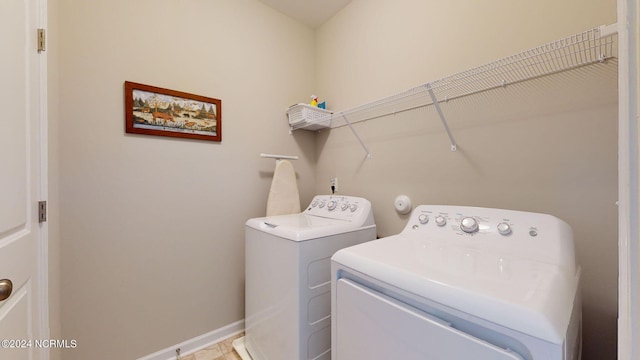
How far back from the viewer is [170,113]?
5.15 feet

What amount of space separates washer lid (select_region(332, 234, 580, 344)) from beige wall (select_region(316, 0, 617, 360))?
38 centimetres

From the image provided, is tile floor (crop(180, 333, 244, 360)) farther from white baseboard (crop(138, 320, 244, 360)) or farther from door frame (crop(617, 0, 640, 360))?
door frame (crop(617, 0, 640, 360))

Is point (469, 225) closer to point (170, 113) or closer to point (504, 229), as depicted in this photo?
point (504, 229)

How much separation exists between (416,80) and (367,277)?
4.37 feet

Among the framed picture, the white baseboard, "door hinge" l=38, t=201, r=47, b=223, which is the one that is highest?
the framed picture

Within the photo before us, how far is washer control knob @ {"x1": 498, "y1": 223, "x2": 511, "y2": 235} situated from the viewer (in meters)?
0.97

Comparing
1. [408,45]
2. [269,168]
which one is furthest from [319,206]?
[408,45]

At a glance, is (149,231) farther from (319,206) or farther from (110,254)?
(319,206)

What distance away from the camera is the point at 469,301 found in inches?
23.3

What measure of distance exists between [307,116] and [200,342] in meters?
1.88

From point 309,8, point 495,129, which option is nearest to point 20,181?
point 495,129

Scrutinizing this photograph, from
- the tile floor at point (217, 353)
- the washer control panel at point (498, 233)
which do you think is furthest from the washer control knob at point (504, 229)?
the tile floor at point (217, 353)

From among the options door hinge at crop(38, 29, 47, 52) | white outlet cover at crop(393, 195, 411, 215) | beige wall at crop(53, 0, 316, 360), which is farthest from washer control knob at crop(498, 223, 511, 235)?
door hinge at crop(38, 29, 47, 52)

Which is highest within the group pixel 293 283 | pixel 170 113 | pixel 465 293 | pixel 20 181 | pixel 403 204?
pixel 170 113
